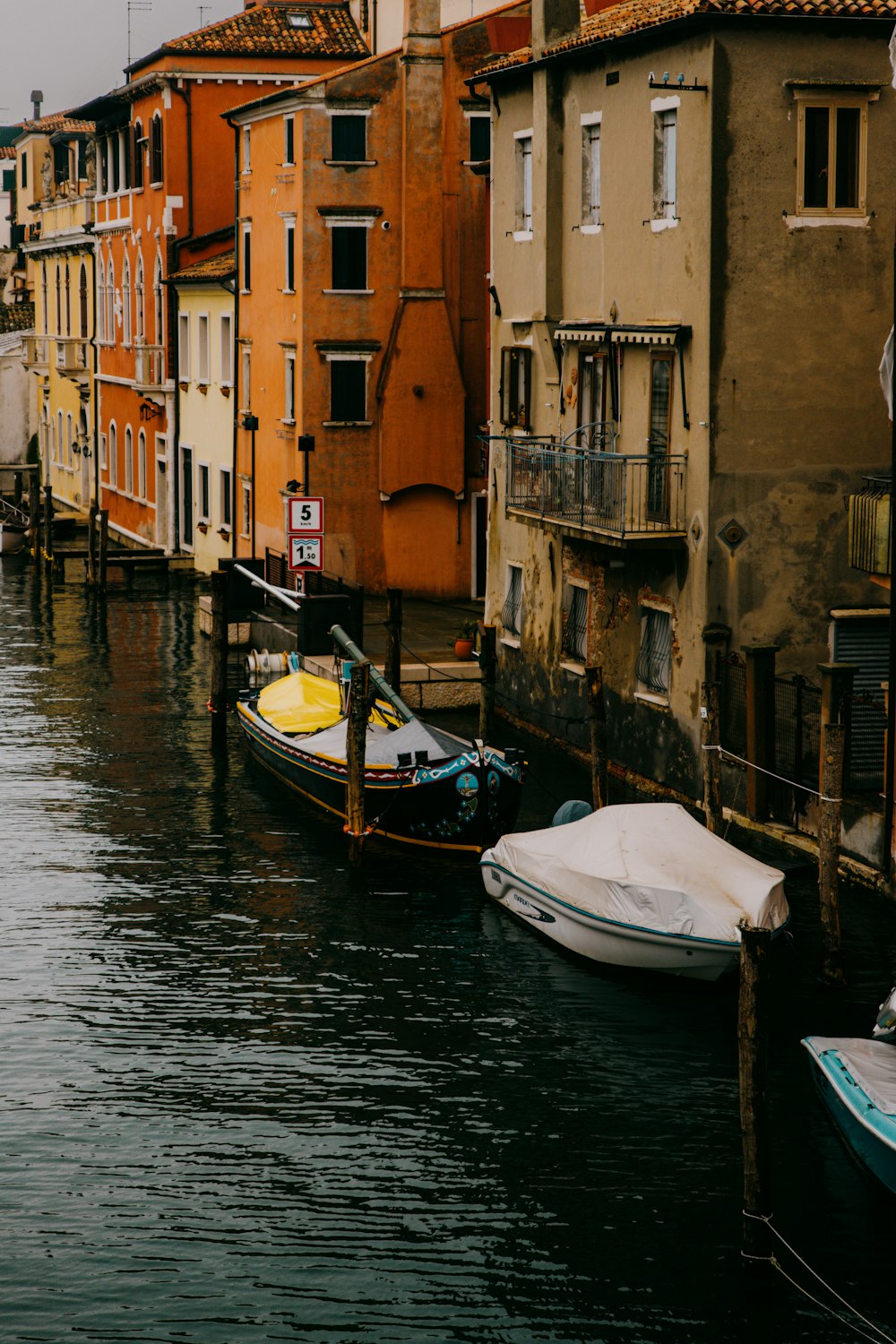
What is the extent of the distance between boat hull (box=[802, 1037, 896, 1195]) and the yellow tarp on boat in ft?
51.0

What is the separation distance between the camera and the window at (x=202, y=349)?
5509 centimetres

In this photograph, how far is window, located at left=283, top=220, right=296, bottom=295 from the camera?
46062 mm

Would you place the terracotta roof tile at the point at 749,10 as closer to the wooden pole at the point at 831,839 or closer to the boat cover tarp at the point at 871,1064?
the wooden pole at the point at 831,839

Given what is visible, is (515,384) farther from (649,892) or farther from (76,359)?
(76,359)

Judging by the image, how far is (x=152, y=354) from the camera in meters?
58.8

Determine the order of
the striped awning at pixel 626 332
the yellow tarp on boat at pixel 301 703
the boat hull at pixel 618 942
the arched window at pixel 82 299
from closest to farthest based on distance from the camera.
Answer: the boat hull at pixel 618 942 → the striped awning at pixel 626 332 → the yellow tarp on boat at pixel 301 703 → the arched window at pixel 82 299

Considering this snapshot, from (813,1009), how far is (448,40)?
98.1ft

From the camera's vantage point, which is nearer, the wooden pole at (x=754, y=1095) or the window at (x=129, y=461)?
the wooden pole at (x=754, y=1095)

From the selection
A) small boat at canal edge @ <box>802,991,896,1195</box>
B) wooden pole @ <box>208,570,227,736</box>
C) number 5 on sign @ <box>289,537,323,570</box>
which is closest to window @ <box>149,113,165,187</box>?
number 5 on sign @ <box>289,537,323,570</box>

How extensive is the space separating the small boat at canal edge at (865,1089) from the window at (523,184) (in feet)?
65.5

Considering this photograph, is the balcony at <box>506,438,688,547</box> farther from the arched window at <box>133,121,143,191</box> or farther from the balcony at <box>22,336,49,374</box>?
the balcony at <box>22,336,49,374</box>

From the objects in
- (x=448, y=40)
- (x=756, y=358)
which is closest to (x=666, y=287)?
(x=756, y=358)

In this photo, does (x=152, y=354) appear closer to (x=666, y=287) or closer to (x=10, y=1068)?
(x=666, y=287)

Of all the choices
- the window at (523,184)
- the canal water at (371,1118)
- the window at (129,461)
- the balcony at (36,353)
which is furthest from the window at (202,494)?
the canal water at (371,1118)
